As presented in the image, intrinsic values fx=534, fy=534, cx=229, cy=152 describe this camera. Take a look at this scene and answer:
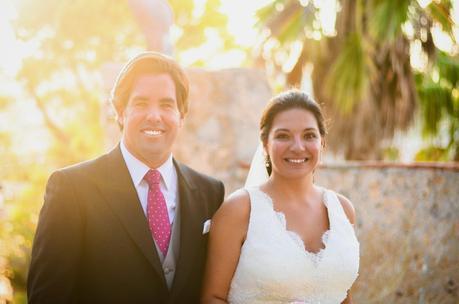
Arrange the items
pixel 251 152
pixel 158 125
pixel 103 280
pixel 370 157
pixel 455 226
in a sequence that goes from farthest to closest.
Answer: pixel 370 157 → pixel 251 152 → pixel 455 226 → pixel 158 125 → pixel 103 280

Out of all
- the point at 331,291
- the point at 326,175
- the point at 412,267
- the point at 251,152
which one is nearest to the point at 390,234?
the point at 412,267

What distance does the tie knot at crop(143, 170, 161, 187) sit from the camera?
2.79 meters

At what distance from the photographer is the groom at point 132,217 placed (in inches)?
98.5

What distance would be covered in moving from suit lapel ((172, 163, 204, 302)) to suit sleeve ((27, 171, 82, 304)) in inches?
19.6

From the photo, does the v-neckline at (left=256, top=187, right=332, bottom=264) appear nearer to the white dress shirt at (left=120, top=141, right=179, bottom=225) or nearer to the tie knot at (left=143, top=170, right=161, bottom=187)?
the white dress shirt at (left=120, top=141, right=179, bottom=225)

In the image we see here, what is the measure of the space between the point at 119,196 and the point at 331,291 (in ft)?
4.43

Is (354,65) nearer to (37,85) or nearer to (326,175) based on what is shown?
(326,175)

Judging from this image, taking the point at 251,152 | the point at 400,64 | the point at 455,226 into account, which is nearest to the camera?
the point at 455,226

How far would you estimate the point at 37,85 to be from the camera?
17312mm

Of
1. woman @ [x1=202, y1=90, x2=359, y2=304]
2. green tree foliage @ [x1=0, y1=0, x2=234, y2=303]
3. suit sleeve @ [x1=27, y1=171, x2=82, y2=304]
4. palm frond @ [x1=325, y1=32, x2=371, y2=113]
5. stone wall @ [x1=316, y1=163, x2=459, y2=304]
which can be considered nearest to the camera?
suit sleeve @ [x1=27, y1=171, x2=82, y2=304]

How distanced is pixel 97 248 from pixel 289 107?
1393mm

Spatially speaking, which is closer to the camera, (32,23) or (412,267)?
(412,267)

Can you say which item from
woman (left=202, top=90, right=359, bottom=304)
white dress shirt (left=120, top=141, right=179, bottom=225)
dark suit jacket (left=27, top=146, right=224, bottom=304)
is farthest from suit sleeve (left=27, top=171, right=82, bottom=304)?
woman (left=202, top=90, right=359, bottom=304)

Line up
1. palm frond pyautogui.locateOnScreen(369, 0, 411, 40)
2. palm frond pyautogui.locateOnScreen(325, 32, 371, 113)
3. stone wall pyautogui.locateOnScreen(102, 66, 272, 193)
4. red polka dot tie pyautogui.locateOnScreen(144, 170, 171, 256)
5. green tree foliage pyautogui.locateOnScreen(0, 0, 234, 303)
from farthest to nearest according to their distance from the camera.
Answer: green tree foliage pyautogui.locateOnScreen(0, 0, 234, 303) < palm frond pyautogui.locateOnScreen(325, 32, 371, 113) < palm frond pyautogui.locateOnScreen(369, 0, 411, 40) < stone wall pyautogui.locateOnScreen(102, 66, 272, 193) < red polka dot tie pyautogui.locateOnScreen(144, 170, 171, 256)
